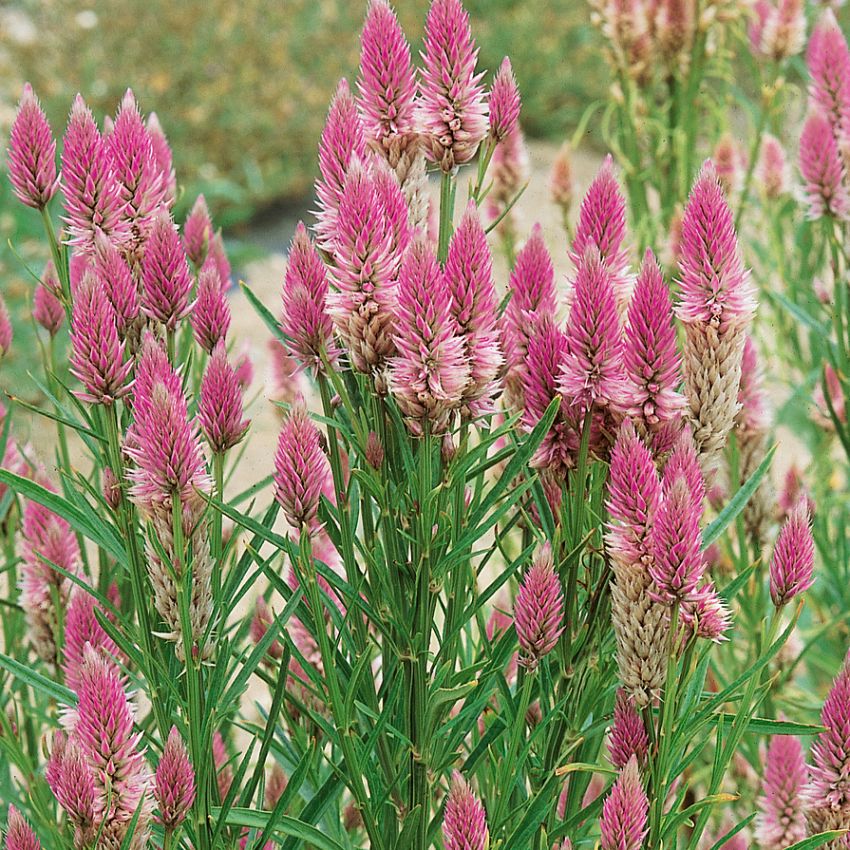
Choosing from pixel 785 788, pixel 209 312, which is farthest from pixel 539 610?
pixel 785 788

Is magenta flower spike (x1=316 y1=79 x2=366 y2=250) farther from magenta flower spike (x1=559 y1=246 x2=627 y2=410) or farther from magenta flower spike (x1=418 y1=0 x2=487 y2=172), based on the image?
magenta flower spike (x1=559 y1=246 x2=627 y2=410)

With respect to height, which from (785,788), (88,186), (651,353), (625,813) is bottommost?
(785,788)

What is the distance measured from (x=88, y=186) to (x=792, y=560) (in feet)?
2.34

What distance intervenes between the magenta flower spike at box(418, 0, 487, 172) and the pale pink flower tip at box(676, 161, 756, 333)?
21 centimetres

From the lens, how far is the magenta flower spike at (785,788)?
1.43m

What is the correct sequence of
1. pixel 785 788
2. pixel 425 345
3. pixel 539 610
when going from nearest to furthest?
pixel 425 345 < pixel 539 610 < pixel 785 788

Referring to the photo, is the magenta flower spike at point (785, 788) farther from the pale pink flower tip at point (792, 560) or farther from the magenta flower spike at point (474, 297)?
the magenta flower spike at point (474, 297)

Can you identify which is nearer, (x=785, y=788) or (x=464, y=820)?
(x=464, y=820)

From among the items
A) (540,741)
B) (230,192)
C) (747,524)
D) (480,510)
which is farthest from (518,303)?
(230,192)

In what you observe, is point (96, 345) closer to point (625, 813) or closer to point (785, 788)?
point (625, 813)

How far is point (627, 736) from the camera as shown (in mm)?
1133

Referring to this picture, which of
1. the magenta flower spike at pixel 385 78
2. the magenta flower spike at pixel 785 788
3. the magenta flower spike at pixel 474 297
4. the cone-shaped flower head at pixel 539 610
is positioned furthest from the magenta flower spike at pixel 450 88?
the magenta flower spike at pixel 785 788

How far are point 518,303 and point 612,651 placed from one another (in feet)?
1.15

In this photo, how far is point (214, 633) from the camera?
1.22 meters
